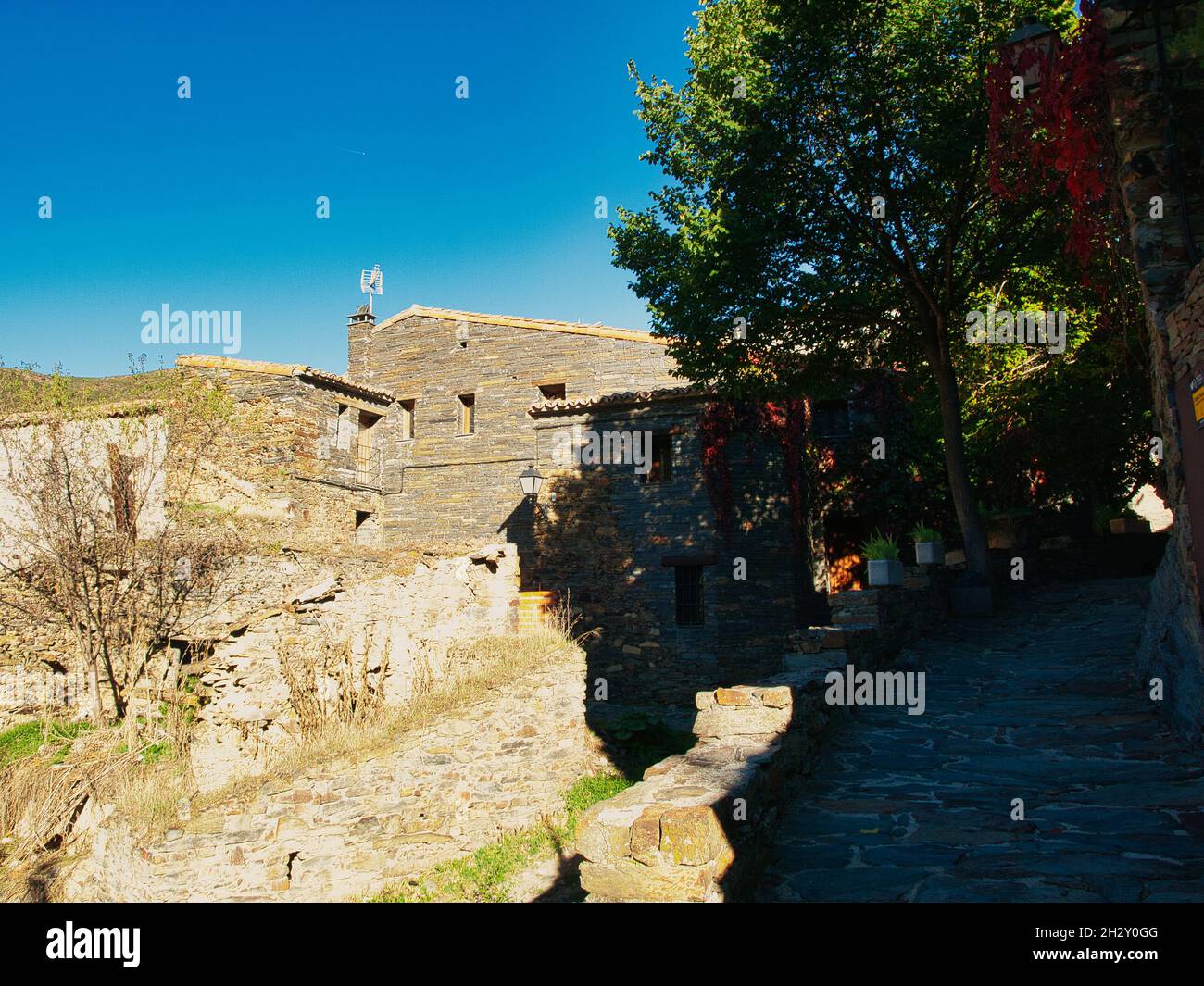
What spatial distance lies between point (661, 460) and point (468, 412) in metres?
7.52

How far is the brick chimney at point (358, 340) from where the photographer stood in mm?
24047

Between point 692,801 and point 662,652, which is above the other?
point 692,801

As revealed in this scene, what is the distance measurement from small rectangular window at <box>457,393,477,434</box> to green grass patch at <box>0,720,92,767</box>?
1285 cm

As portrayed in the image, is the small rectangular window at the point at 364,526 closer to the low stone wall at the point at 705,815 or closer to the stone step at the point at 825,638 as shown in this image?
the stone step at the point at 825,638

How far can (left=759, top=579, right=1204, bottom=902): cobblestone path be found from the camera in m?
3.75

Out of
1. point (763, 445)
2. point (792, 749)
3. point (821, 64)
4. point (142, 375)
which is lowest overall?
point (792, 749)

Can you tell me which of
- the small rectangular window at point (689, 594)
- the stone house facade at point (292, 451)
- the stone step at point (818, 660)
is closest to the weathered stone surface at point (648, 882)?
the stone step at point (818, 660)

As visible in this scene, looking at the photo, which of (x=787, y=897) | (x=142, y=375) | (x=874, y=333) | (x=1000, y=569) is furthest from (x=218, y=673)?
(x=1000, y=569)

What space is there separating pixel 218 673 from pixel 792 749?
880 cm

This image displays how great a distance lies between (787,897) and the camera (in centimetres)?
381

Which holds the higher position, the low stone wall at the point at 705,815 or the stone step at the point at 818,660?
the stone step at the point at 818,660

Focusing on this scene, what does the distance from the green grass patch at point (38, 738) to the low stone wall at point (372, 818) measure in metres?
2.05
